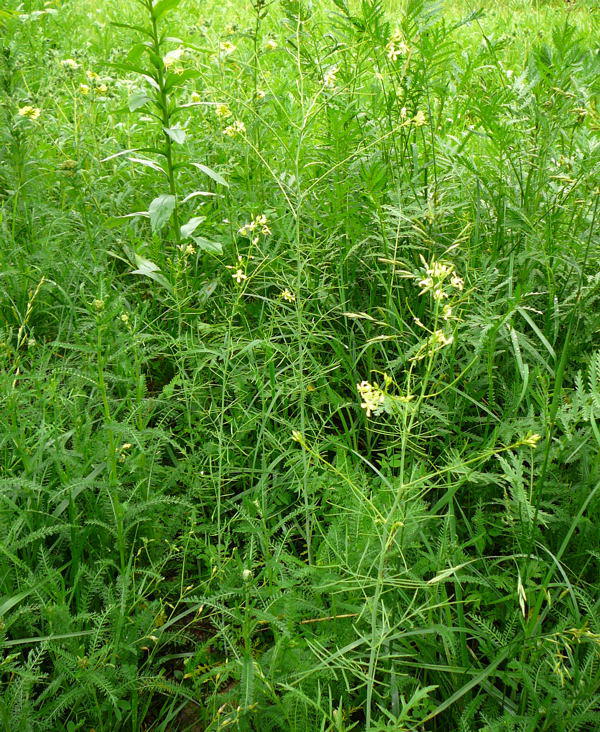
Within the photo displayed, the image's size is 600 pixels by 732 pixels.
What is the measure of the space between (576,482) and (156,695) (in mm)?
1080

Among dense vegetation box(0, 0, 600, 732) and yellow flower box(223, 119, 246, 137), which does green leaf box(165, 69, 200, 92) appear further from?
yellow flower box(223, 119, 246, 137)

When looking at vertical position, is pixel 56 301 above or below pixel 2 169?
below

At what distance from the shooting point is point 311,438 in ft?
5.92

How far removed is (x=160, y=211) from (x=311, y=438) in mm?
837

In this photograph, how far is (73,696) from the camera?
1.22 meters

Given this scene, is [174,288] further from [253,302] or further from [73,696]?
[73,696]

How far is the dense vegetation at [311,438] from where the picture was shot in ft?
4.07

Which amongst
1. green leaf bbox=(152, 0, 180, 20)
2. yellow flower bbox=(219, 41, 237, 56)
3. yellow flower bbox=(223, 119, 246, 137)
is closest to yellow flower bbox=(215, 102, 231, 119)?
yellow flower bbox=(223, 119, 246, 137)

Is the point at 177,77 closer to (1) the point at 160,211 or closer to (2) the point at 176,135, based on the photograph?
(2) the point at 176,135

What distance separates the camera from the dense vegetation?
1.24 meters

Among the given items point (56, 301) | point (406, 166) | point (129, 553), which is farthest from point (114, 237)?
point (129, 553)

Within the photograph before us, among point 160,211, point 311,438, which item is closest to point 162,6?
point 160,211

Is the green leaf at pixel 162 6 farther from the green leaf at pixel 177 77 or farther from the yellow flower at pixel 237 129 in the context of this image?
the yellow flower at pixel 237 129

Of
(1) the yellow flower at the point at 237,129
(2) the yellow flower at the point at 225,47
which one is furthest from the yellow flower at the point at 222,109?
(2) the yellow flower at the point at 225,47
